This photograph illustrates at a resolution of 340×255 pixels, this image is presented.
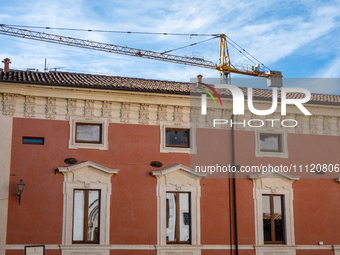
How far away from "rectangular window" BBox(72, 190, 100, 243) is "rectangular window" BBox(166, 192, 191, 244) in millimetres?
2611

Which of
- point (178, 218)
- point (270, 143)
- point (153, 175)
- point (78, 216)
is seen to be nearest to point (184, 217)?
point (178, 218)

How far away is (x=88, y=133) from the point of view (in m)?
17.0

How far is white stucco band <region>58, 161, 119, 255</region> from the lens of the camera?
1577cm

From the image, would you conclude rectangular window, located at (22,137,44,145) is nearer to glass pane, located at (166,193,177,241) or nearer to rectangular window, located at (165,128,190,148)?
rectangular window, located at (165,128,190,148)

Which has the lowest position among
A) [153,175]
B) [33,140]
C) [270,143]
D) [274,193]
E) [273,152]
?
[274,193]

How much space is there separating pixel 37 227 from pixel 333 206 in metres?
11.4

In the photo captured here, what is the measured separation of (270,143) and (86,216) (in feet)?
25.8

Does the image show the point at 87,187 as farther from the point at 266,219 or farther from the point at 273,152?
the point at 273,152

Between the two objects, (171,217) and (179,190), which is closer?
(171,217)

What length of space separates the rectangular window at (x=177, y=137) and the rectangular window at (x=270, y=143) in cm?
313

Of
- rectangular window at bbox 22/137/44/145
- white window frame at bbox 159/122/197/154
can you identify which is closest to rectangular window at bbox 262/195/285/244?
white window frame at bbox 159/122/197/154

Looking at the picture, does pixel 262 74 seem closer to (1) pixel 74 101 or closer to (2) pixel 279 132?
(2) pixel 279 132

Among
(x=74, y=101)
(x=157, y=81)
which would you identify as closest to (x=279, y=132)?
(x=157, y=81)

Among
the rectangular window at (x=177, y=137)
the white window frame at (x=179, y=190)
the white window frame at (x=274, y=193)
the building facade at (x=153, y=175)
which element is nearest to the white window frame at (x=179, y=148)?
the building facade at (x=153, y=175)
